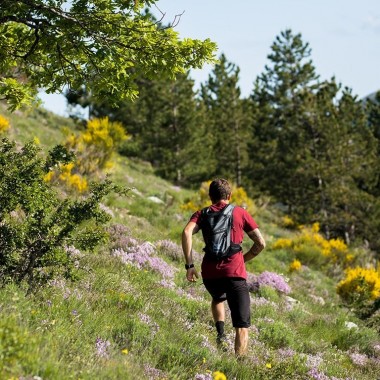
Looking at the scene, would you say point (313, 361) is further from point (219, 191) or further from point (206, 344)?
point (219, 191)

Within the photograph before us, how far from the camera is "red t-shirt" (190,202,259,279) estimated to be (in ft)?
16.0

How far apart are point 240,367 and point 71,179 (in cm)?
796

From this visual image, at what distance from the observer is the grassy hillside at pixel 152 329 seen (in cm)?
338

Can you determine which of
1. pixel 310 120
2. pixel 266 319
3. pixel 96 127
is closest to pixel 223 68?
pixel 310 120

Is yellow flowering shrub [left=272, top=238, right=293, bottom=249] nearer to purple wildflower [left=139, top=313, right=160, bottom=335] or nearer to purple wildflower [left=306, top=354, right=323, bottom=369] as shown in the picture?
purple wildflower [left=306, top=354, right=323, bottom=369]

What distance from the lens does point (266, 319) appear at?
7305mm

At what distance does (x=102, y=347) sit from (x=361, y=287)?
28.7 feet

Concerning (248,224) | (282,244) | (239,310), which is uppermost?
(248,224)

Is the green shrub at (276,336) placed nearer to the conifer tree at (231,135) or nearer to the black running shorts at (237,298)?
the black running shorts at (237,298)

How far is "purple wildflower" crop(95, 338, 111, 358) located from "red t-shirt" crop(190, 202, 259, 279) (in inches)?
56.8

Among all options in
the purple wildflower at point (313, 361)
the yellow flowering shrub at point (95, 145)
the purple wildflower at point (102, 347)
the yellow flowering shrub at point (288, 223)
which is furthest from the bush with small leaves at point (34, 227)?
the yellow flowering shrub at point (288, 223)

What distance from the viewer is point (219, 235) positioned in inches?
194

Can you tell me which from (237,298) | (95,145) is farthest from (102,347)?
(95,145)

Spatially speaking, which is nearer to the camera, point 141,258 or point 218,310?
point 218,310
